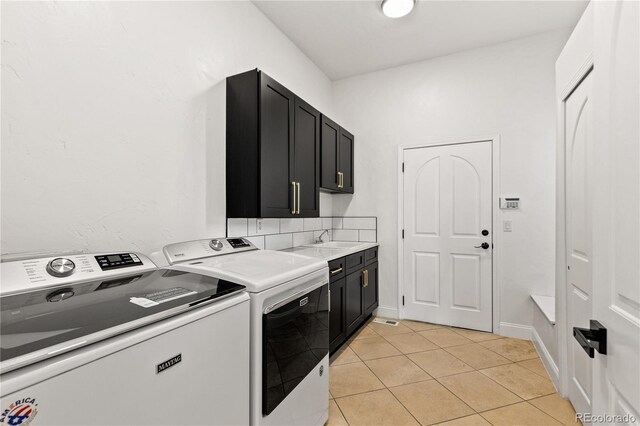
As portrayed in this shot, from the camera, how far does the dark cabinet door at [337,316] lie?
246 cm

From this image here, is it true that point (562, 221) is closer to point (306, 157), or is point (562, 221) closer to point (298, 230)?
point (306, 157)

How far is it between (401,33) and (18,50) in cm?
282

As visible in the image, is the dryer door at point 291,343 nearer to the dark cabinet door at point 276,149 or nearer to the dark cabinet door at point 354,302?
the dark cabinet door at point 276,149

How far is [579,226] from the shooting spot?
5.57 ft

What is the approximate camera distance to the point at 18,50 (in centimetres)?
116

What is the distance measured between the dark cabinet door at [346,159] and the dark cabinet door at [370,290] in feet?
3.12

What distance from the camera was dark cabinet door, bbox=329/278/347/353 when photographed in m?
2.46

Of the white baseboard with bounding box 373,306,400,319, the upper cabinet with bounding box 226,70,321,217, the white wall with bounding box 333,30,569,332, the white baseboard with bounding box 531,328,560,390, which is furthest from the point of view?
the white baseboard with bounding box 373,306,400,319

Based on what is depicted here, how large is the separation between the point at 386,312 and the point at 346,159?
188cm

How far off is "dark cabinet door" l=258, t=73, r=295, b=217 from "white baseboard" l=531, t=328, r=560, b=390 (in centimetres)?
223

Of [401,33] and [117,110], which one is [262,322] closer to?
[117,110]

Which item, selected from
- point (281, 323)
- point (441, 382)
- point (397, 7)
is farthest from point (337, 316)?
point (397, 7)

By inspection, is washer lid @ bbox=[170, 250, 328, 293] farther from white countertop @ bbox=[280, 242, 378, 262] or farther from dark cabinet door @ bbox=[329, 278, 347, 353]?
dark cabinet door @ bbox=[329, 278, 347, 353]

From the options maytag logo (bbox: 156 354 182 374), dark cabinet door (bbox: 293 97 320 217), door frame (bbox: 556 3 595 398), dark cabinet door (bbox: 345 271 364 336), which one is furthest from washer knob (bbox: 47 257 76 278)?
door frame (bbox: 556 3 595 398)
